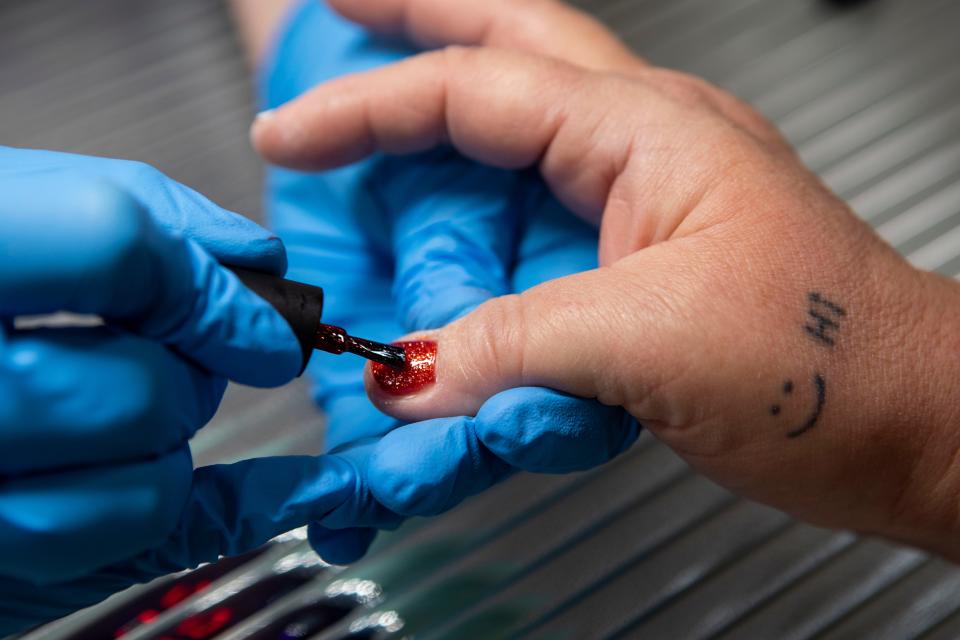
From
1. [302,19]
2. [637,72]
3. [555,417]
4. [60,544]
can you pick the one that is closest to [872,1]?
[637,72]

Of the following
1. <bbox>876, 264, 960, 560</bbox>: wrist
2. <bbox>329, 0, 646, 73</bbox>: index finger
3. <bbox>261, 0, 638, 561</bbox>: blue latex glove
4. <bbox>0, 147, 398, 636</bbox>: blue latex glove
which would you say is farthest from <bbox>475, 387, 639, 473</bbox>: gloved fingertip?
<bbox>329, 0, 646, 73</bbox>: index finger

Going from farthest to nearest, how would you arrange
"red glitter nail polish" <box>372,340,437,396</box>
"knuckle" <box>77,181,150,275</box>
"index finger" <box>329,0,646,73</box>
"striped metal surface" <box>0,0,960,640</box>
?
1. "index finger" <box>329,0,646,73</box>
2. "striped metal surface" <box>0,0,960,640</box>
3. "red glitter nail polish" <box>372,340,437,396</box>
4. "knuckle" <box>77,181,150,275</box>

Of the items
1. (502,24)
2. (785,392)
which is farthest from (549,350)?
(502,24)

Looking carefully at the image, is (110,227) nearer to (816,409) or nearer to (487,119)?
(487,119)

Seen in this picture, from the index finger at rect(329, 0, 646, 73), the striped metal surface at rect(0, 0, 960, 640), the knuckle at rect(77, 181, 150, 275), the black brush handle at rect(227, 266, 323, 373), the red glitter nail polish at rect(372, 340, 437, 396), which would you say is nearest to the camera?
the knuckle at rect(77, 181, 150, 275)

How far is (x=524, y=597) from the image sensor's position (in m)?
0.92

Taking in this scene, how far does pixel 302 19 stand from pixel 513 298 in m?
0.80

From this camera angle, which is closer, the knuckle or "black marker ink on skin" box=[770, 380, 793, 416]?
→ the knuckle

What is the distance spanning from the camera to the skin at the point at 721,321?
0.73 metres

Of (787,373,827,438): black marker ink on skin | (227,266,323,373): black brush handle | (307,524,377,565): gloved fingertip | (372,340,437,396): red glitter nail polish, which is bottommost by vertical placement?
(307,524,377,565): gloved fingertip

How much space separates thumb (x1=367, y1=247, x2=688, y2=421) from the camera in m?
0.72

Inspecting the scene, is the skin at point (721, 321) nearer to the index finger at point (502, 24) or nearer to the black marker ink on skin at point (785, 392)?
the black marker ink on skin at point (785, 392)

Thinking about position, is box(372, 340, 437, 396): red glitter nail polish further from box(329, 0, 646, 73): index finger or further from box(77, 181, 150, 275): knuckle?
box(329, 0, 646, 73): index finger

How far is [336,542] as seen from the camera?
2.74 ft
